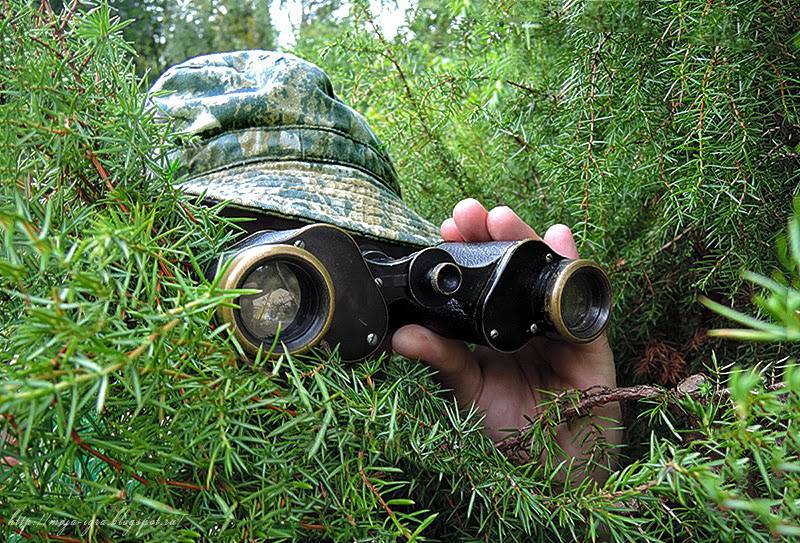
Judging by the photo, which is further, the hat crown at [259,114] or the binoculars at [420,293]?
the hat crown at [259,114]

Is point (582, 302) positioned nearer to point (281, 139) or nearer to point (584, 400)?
point (584, 400)

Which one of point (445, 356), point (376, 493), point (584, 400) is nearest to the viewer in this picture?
point (376, 493)

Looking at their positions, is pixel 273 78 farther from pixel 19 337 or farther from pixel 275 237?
pixel 19 337

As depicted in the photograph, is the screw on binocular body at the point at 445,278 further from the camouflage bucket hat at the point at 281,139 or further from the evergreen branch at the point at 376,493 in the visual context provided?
the evergreen branch at the point at 376,493

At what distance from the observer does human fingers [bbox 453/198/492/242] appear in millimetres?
666

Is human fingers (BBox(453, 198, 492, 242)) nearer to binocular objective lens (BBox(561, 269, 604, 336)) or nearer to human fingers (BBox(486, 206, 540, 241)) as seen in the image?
human fingers (BBox(486, 206, 540, 241))

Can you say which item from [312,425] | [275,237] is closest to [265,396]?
[312,425]

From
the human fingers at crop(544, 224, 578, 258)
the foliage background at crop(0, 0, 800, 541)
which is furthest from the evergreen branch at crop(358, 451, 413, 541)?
the human fingers at crop(544, 224, 578, 258)

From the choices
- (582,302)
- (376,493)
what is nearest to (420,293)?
(582,302)

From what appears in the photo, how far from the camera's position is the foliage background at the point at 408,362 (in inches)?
10.7

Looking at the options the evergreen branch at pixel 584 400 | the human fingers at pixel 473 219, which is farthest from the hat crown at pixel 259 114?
the evergreen branch at pixel 584 400

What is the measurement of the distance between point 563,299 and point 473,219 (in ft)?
0.50

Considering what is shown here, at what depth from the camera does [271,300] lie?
42cm

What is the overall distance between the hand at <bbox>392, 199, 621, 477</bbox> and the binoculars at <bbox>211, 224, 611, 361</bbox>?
0.04 metres
